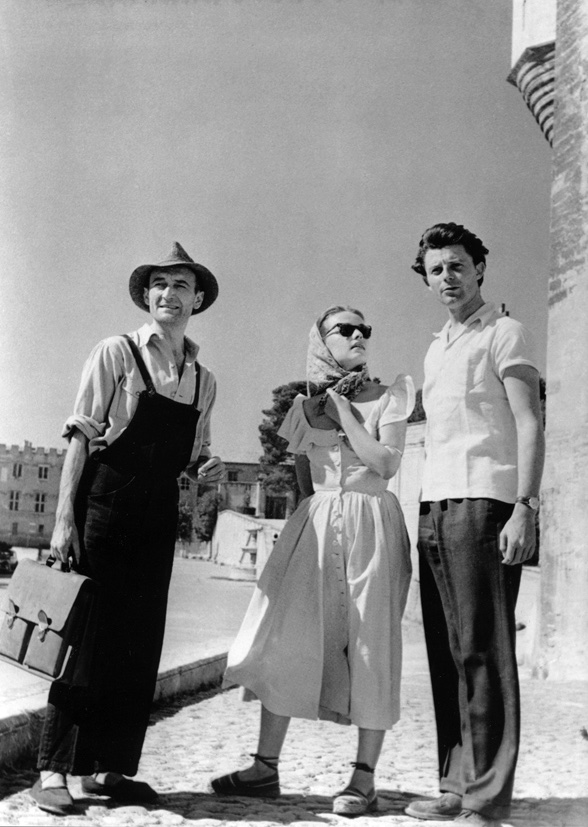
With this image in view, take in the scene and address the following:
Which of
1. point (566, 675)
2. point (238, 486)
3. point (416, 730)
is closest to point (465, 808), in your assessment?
point (416, 730)

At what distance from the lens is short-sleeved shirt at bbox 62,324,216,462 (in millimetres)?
3621

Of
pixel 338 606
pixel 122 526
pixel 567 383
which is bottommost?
pixel 338 606

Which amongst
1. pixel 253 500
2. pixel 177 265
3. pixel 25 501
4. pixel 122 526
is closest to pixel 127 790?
pixel 122 526

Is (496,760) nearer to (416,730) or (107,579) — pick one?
(107,579)

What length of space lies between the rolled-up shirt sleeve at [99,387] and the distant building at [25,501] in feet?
26.5

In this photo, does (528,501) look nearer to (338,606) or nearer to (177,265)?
(338,606)

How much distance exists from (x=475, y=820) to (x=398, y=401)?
1586 mm

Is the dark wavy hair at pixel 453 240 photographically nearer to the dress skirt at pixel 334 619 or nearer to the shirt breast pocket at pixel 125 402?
the dress skirt at pixel 334 619

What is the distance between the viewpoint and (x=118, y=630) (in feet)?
12.0

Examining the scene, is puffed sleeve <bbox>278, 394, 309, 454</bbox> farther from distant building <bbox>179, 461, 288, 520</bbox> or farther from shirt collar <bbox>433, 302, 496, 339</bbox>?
distant building <bbox>179, 461, 288, 520</bbox>

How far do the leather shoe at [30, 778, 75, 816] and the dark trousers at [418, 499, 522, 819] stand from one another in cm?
137

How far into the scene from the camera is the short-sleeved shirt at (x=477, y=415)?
345 centimetres

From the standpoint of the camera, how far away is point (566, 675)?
808 centimetres

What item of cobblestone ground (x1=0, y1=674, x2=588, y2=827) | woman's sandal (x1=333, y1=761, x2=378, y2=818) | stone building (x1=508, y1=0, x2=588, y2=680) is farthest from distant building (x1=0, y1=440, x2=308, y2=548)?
woman's sandal (x1=333, y1=761, x2=378, y2=818)
